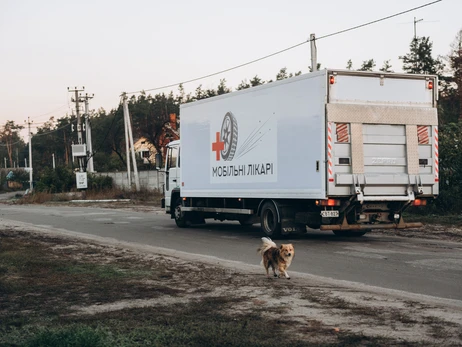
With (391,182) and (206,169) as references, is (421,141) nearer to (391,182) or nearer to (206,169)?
(391,182)

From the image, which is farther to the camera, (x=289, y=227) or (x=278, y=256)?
(x=289, y=227)

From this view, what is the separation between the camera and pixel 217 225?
76.6 ft

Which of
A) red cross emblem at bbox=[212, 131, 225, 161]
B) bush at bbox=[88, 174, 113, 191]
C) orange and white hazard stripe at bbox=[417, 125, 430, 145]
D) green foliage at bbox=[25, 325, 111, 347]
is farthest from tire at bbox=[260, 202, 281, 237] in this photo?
bush at bbox=[88, 174, 113, 191]

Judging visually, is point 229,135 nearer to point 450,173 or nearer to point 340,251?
point 340,251

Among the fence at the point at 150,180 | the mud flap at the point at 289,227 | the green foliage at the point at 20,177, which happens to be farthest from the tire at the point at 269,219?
the green foliage at the point at 20,177

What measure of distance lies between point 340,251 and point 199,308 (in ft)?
23.1

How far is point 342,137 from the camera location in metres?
15.5

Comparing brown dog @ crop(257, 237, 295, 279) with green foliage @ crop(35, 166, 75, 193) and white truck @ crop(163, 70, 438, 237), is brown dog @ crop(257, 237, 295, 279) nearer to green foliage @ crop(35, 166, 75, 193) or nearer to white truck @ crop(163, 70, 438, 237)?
white truck @ crop(163, 70, 438, 237)

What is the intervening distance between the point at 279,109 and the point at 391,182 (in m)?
3.09

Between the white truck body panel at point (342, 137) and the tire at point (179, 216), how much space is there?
4.45 metres

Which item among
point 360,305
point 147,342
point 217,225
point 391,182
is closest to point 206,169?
point 217,225

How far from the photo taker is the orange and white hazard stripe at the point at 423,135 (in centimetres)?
1631

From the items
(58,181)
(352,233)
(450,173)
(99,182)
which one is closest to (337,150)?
(352,233)

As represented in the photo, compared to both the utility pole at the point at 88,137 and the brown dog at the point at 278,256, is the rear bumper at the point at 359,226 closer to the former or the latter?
the brown dog at the point at 278,256
